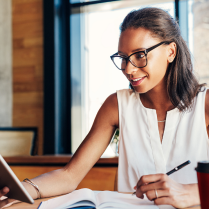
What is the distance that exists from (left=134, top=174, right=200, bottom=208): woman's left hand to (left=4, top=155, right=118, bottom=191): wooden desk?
1127mm

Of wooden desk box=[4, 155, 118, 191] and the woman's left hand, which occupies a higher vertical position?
the woman's left hand

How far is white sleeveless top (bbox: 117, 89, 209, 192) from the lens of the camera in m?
1.16

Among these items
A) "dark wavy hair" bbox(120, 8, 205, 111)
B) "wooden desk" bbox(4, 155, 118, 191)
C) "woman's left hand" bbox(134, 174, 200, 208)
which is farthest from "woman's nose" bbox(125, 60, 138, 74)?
"wooden desk" bbox(4, 155, 118, 191)

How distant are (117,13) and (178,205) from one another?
258cm

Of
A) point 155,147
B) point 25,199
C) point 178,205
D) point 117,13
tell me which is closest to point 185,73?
point 155,147

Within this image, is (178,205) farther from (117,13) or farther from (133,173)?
(117,13)

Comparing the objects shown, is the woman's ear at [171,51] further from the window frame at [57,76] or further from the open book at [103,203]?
the window frame at [57,76]

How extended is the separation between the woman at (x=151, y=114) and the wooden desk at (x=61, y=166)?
0.58 meters

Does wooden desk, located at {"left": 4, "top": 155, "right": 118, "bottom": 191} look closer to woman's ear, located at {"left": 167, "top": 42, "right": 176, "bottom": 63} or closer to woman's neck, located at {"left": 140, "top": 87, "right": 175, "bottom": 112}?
woman's neck, located at {"left": 140, "top": 87, "right": 175, "bottom": 112}

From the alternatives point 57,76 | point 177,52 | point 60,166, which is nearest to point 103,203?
point 177,52

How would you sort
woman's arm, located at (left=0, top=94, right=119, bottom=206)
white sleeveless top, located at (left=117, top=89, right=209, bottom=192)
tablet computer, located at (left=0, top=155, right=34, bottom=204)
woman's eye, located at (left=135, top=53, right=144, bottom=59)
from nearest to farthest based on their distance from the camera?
1. tablet computer, located at (left=0, top=155, right=34, bottom=204)
2. woman's arm, located at (left=0, top=94, right=119, bottom=206)
3. woman's eye, located at (left=135, top=53, right=144, bottom=59)
4. white sleeveless top, located at (left=117, top=89, right=209, bottom=192)

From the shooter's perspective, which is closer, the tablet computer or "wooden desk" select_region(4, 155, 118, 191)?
the tablet computer

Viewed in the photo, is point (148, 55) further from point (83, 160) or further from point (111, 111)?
point (83, 160)

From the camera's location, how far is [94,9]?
293 centimetres
